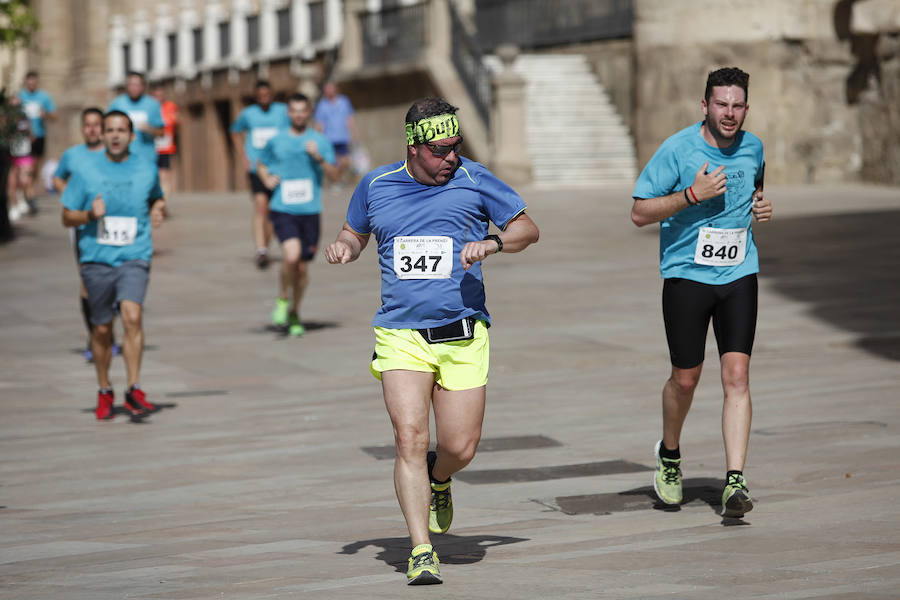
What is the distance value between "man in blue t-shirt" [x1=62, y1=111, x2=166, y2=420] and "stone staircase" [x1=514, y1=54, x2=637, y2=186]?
20.5m

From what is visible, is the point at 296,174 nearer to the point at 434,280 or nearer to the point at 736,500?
the point at 736,500

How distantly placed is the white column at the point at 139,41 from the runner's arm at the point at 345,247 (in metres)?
50.6

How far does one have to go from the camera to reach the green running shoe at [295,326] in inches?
605

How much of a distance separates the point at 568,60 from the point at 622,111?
222cm

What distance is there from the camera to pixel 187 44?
53.1m

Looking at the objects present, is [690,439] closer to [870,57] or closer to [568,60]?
[870,57]

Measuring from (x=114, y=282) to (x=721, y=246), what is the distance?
193 inches

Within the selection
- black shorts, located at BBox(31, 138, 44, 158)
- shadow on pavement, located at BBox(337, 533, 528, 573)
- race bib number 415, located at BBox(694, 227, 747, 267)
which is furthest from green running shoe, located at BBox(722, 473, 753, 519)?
black shorts, located at BBox(31, 138, 44, 158)

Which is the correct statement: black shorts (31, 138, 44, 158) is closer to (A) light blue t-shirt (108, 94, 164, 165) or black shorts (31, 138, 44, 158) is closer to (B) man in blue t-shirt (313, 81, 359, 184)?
(B) man in blue t-shirt (313, 81, 359, 184)

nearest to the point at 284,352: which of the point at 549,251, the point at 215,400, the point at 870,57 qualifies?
the point at 215,400

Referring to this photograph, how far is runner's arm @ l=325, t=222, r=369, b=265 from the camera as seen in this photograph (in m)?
6.83

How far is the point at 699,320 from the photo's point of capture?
7910 mm

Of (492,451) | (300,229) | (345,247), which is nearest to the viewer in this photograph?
(345,247)

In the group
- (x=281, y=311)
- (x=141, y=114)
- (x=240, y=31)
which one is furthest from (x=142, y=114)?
(x=240, y=31)
